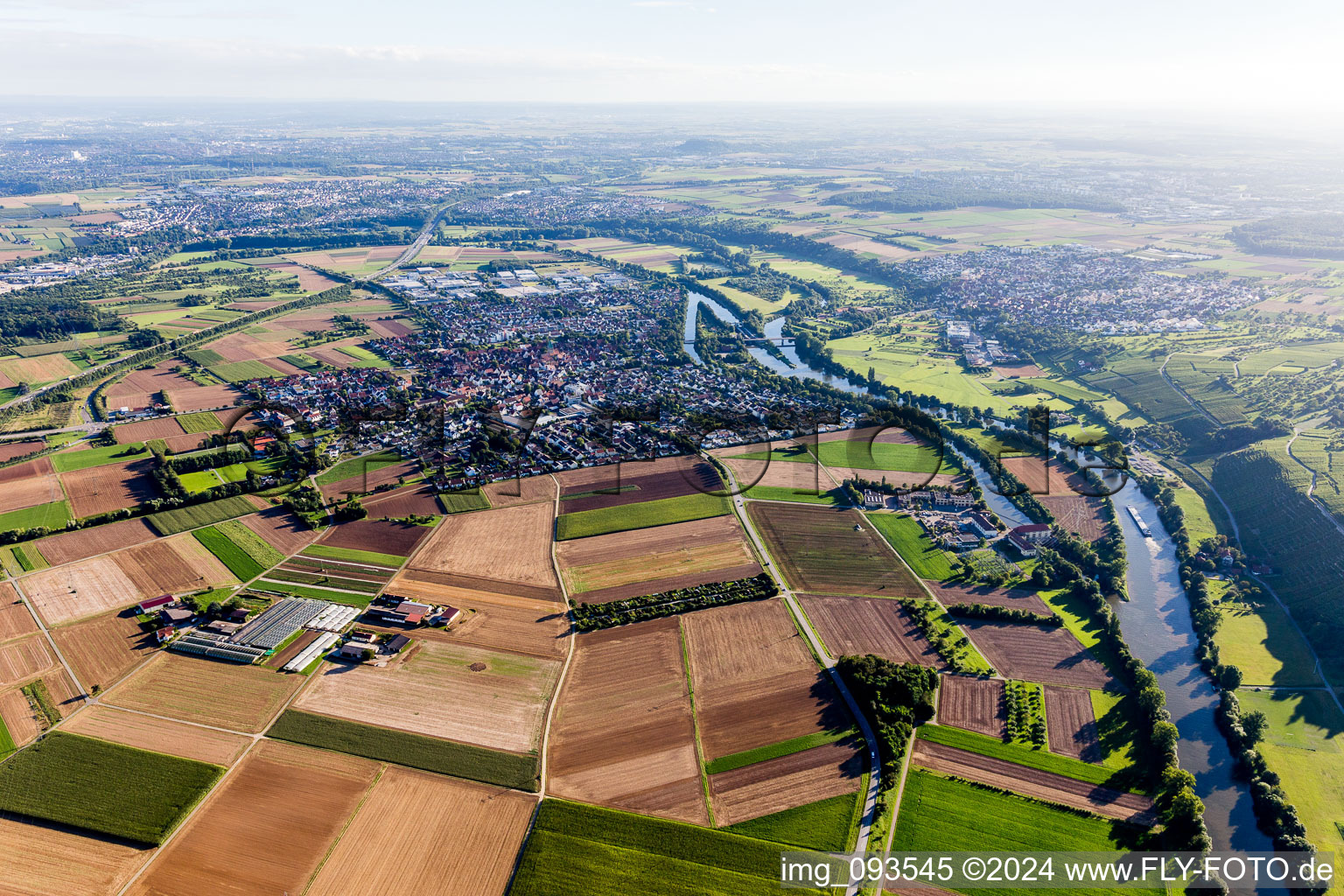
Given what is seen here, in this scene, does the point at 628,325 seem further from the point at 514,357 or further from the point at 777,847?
the point at 777,847

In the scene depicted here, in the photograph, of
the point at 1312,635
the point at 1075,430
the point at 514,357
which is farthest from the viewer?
the point at 514,357

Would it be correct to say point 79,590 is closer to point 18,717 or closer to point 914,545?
point 18,717

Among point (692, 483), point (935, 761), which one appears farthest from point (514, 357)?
point (935, 761)

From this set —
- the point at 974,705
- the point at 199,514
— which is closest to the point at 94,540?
the point at 199,514

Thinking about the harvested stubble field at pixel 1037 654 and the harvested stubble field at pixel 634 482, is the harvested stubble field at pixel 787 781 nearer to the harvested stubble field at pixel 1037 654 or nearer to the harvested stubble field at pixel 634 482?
the harvested stubble field at pixel 1037 654

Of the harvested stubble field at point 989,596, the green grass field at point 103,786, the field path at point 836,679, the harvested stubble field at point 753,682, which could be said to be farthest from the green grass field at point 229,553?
the harvested stubble field at point 989,596

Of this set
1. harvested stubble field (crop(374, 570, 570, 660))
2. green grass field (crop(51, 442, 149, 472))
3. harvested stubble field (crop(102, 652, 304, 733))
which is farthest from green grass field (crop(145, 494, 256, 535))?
harvested stubble field (crop(374, 570, 570, 660))

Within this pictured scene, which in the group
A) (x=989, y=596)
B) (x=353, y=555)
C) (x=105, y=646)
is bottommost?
(x=989, y=596)
